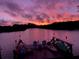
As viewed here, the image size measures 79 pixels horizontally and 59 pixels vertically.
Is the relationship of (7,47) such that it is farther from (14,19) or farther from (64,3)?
(64,3)

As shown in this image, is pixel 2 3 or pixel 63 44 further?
pixel 63 44

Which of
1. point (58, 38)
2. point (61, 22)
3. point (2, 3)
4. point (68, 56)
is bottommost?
point (68, 56)

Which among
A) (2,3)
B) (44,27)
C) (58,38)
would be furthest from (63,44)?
(2,3)

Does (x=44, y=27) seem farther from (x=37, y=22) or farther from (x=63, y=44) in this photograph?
(x=63, y=44)

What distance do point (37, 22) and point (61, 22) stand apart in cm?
36

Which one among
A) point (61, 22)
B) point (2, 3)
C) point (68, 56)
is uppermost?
point (2, 3)

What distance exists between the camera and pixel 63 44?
3.68 metres

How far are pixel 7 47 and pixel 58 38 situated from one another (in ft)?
2.45

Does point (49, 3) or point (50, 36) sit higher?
point (49, 3)

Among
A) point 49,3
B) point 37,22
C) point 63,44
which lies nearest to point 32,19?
point 37,22

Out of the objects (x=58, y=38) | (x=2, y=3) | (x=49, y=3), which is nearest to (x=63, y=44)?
(x=58, y=38)

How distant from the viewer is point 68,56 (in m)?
3.60

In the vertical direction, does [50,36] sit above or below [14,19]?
below

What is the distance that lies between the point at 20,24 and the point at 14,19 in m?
0.11
